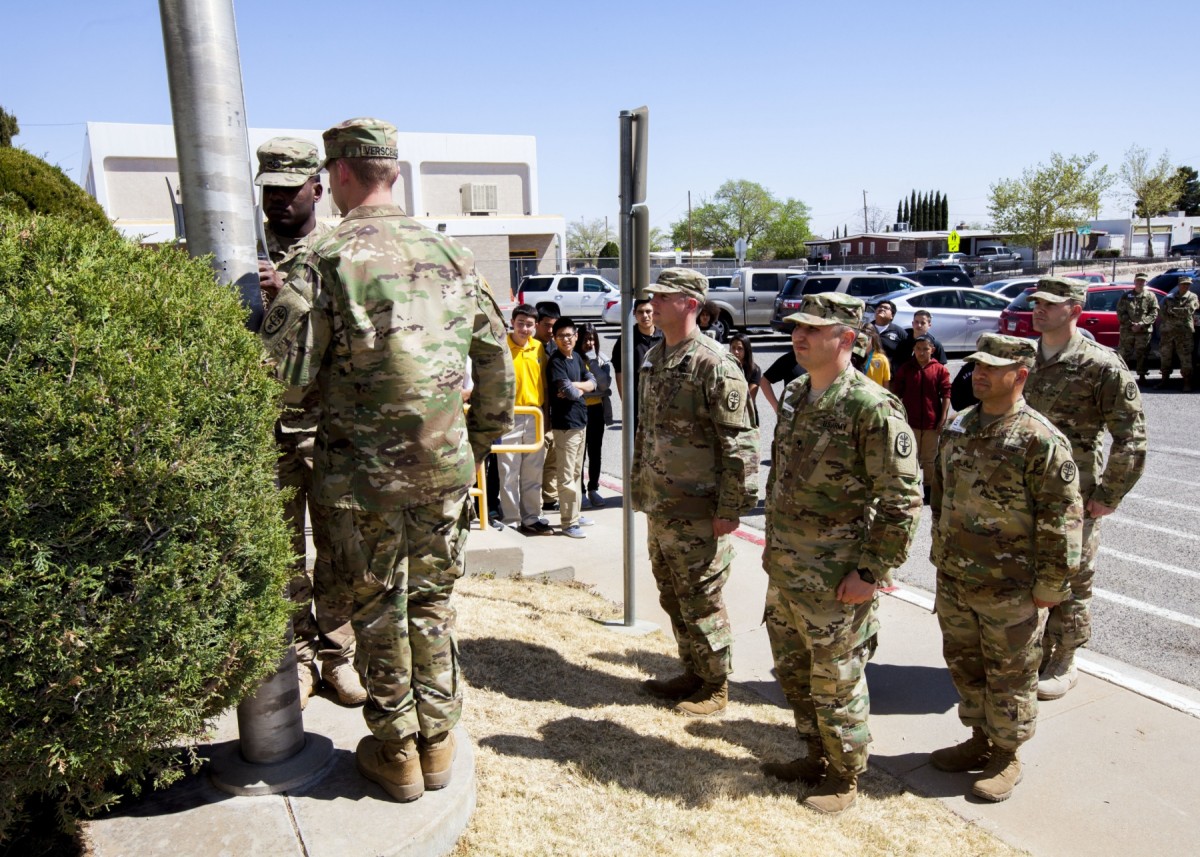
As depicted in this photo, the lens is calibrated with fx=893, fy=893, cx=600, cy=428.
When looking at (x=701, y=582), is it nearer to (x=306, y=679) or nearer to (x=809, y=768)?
(x=809, y=768)

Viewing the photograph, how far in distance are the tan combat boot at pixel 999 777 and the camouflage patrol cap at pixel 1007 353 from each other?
5.50 feet

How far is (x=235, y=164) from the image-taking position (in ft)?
8.99

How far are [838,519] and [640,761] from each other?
4.41ft

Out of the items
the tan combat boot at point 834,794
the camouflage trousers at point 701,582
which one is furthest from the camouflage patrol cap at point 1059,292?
the tan combat boot at point 834,794

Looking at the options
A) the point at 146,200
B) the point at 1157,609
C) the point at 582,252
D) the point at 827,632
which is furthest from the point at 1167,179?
the point at 827,632

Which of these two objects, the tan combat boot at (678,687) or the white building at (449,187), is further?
the white building at (449,187)

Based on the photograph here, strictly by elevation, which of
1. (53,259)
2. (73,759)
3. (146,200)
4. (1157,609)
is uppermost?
(146,200)

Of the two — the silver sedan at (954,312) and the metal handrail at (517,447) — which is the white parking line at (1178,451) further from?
the silver sedan at (954,312)

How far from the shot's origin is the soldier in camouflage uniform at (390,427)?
270 cm

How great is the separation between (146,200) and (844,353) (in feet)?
143

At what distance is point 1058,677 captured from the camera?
4816 millimetres

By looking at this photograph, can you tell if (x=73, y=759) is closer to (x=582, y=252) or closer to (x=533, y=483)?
(x=533, y=483)

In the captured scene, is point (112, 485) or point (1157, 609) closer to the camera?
point (112, 485)

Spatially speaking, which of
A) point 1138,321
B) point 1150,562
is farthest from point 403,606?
point 1138,321
